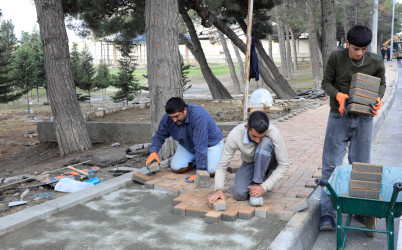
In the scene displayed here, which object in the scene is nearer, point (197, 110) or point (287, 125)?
point (197, 110)

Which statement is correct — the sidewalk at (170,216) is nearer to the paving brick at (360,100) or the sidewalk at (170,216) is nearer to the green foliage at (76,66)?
the paving brick at (360,100)

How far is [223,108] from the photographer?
535 inches

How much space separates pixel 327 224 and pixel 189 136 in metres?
2.19

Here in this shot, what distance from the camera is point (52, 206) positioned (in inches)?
171

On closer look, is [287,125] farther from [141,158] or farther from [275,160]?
[275,160]

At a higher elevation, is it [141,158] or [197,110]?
[197,110]

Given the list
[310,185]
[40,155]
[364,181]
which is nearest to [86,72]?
[40,155]

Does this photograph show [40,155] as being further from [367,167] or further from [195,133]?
[367,167]

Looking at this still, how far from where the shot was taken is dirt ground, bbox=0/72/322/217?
536cm

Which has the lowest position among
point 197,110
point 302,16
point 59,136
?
point 59,136

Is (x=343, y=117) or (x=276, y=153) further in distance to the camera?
(x=276, y=153)

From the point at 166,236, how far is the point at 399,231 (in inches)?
89.5

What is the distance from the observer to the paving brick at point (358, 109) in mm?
3748

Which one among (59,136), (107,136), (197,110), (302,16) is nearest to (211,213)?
(197,110)
